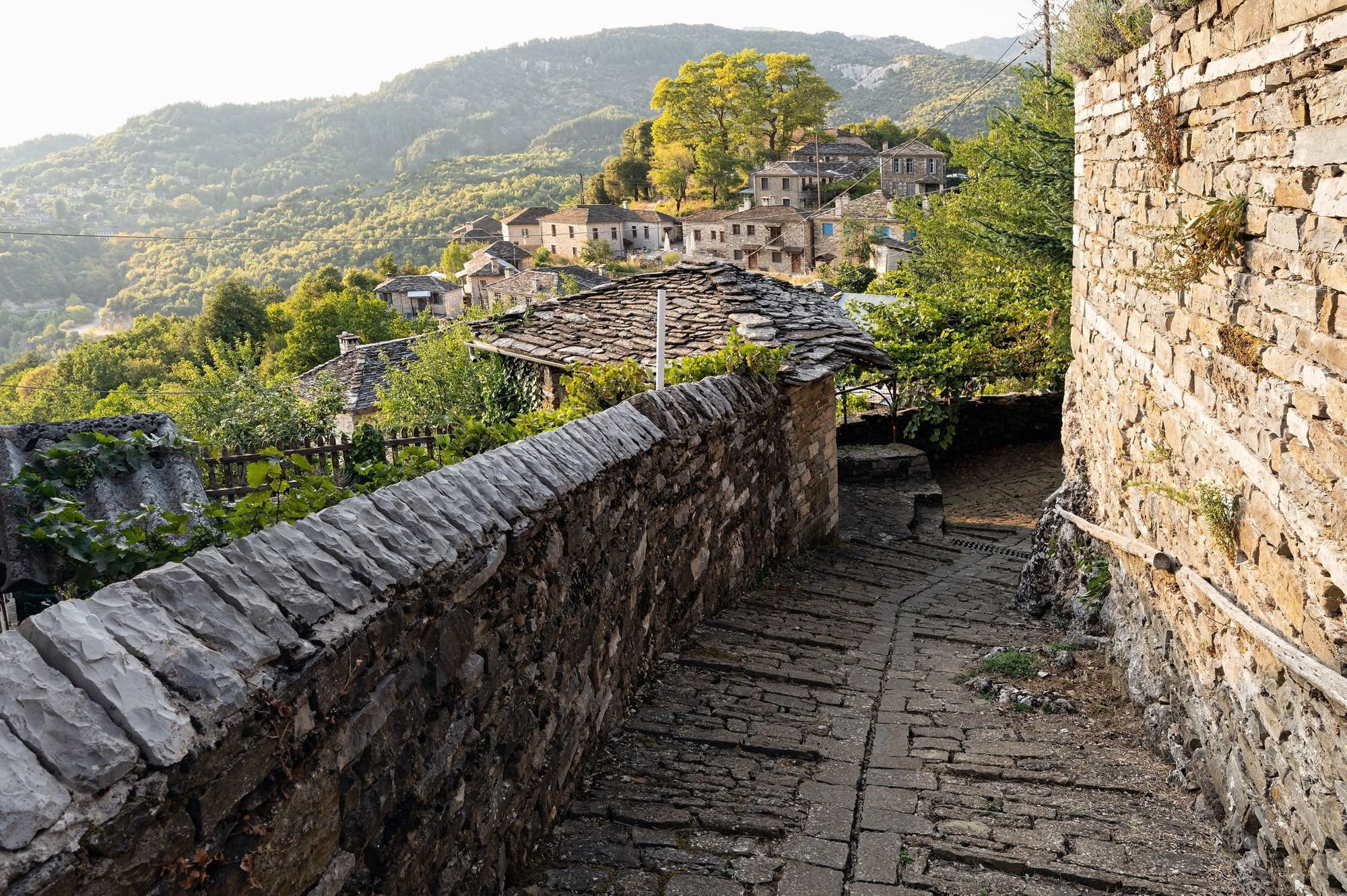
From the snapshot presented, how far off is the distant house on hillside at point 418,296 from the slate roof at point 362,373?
24834mm

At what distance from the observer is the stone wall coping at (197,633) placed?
152 centimetres

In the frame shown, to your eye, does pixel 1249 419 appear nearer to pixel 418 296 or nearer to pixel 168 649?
pixel 168 649

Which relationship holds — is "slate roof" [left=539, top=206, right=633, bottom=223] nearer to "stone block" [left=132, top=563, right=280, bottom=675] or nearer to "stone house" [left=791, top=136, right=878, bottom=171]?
"stone house" [left=791, top=136, right=878, bottom=171]

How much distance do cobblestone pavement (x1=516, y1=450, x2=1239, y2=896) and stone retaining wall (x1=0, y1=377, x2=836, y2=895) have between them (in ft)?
0.92

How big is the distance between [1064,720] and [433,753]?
3.81 metres

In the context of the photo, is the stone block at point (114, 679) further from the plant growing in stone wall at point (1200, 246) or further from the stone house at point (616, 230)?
the stone house at point (616, 230)

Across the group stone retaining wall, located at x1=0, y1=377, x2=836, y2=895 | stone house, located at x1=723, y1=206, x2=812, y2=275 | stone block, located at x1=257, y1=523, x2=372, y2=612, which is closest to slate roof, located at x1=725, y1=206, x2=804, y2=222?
stone house, located at x1=723, y1=206, x2=812, y2=275

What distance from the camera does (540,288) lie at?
162 feet

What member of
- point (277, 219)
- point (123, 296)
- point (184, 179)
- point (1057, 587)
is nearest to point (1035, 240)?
point (1057, 587)

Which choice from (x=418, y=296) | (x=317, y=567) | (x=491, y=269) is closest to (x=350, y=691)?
(x=317, y=567)

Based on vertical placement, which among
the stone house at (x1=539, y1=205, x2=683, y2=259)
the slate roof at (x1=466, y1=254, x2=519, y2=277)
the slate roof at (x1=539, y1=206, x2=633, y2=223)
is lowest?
the slate roof at (x1=466, y1=254, x2=519, y2=277)

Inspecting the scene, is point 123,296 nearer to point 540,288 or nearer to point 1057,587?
point 540,288

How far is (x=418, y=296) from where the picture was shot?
2335 inches

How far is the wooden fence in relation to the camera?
7.14 m
